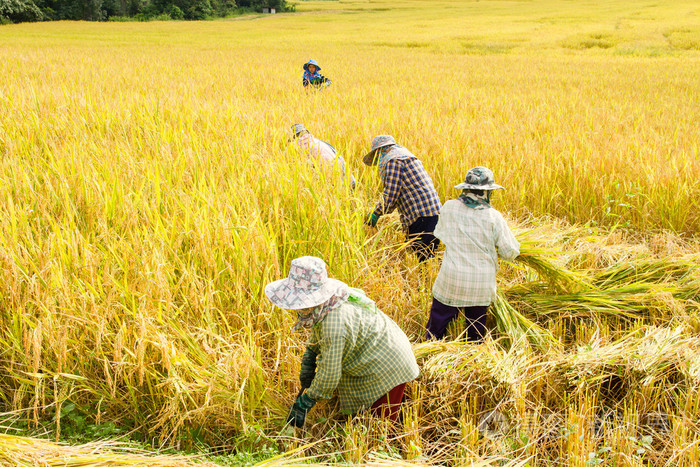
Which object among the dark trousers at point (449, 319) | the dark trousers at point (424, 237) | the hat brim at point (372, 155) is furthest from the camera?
the hat brim at point (372, 155)

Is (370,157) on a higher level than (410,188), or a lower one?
higher

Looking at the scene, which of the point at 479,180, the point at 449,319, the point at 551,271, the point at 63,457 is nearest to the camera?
the point at 63,457

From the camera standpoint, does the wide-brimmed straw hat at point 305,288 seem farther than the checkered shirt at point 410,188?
No

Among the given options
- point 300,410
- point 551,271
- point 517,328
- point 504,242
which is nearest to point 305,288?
point 300,410

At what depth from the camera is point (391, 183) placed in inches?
127

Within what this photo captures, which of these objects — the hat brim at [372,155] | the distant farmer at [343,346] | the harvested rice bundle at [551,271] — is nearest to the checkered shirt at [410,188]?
the hat brim at [372,155]

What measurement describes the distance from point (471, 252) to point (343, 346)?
1035 millimetres

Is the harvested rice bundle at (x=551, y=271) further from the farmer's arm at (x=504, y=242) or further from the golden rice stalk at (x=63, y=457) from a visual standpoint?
the golden rice stalk at (x=63, y=457)

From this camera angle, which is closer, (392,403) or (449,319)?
(392,403)

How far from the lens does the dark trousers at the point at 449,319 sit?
2439 millimetres

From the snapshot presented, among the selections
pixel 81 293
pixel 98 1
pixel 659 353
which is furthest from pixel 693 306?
pixel 98 1

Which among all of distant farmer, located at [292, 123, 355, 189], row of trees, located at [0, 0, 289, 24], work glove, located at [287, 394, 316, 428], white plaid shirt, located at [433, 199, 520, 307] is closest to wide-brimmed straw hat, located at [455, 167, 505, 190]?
white plaid shirt, located at [433, 199, 520, 307]

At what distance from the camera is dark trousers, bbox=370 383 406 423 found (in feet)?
6.13

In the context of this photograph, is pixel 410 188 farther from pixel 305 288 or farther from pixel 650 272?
pixel 305 288
